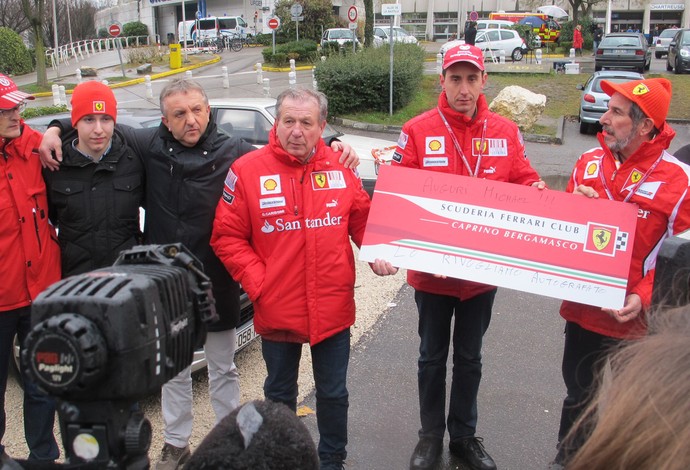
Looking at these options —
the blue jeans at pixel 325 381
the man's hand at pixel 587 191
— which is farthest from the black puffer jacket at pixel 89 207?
the man's hand at pixel 587 191

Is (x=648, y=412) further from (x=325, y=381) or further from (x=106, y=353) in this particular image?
(x=325, y=381)

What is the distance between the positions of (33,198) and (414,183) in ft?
6.41

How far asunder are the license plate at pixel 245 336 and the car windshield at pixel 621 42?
27474 millimetres

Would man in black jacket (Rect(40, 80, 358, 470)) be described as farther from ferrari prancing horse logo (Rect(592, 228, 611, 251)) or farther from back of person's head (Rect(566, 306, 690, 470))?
back of person's head (Rect(566, 306, 690, 470))

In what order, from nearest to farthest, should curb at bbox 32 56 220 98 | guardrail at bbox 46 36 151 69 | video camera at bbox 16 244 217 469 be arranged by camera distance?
video camera at bbox 16 244 217 469, curb at bbox 32 56 220 98, guardrail at bbox 46 36 151 69

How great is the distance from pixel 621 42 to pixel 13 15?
128 feet

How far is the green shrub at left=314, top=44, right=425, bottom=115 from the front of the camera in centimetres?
1745

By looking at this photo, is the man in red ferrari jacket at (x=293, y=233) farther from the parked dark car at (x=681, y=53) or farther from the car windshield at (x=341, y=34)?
the car windshield at (x=341, y=34)

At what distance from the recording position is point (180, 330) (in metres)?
1.46

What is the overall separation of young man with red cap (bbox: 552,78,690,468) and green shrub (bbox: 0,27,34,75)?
35632 millimetres

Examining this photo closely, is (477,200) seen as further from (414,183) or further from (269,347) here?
(269,347)

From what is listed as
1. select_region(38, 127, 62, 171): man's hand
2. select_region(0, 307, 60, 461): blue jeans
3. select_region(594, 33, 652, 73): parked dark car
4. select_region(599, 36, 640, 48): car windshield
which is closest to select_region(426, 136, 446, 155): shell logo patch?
select_region(38, 127, 62, 171): man's hand

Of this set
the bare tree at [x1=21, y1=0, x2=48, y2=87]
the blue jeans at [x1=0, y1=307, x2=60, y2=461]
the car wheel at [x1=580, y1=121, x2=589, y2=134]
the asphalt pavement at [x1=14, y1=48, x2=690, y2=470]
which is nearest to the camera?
the blue jeans at [x1=0, y1=307, x2=60, y2=461]

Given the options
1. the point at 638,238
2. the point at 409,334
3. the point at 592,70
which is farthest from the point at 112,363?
the point at 592,70
